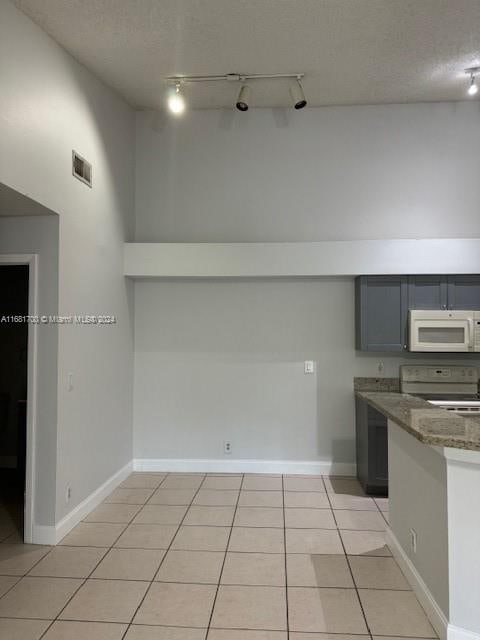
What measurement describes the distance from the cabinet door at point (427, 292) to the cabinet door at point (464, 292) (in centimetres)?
6

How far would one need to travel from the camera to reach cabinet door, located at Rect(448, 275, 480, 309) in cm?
439

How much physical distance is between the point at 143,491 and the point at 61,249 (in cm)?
226

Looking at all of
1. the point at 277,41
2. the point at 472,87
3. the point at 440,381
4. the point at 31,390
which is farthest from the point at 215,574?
the point at 472,87

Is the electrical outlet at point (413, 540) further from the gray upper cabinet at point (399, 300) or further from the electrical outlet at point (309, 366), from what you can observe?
the electrical outlet at point (309, 366)

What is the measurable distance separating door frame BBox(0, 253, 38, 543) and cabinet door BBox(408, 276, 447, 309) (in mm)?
3152

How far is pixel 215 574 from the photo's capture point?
2848mm

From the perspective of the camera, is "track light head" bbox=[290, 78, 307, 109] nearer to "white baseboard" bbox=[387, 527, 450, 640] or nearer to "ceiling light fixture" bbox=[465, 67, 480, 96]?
"ceiling light fixture" bbox=[465, 67, 480, 96]

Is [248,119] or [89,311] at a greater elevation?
[248,119]

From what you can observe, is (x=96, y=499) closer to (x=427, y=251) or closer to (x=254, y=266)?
(x=254, y=266)

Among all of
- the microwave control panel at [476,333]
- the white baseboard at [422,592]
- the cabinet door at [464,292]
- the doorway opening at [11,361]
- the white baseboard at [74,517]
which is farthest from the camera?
the doorway opening at [11,361]

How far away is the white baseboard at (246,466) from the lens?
15.6 feet

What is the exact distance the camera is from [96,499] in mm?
3924

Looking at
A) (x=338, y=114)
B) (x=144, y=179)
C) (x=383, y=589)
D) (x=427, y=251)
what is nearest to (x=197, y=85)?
(x=144, y=179)

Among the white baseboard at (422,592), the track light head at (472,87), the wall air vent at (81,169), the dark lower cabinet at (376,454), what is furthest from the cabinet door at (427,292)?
the wall air vent at (81,169)
